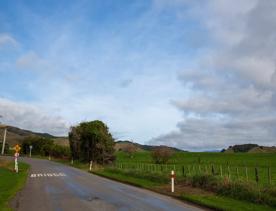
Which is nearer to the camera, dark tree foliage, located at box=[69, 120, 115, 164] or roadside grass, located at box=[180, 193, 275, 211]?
roadside grass, located at box=[180, 193, 275, 211]

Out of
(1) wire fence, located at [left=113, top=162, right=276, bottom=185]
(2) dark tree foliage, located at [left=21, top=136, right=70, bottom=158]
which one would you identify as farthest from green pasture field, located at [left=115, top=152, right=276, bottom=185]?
(2) dark tree foliage, located at [left=21, top=136, right=70, bottom=158]

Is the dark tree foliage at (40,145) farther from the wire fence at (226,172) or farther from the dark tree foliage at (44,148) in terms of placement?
the wire fence at (226,172)

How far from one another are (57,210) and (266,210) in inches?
306

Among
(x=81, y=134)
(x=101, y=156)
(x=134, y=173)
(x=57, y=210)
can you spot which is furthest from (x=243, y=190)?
(x=81, y=134)

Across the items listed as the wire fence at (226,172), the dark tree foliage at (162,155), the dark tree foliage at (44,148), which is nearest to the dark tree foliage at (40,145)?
the dark tree foliage at (44,148)

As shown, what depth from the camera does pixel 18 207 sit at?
58.1 ft

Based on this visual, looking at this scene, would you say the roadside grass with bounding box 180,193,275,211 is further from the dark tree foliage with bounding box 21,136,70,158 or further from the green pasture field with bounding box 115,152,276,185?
the dark tree foliage with bounding box 21,136,70,158

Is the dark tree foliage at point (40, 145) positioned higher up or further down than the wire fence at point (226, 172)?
higher up

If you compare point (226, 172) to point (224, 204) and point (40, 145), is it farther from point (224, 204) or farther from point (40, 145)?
point (40, 145)

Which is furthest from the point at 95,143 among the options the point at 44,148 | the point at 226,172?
the point at 44,148

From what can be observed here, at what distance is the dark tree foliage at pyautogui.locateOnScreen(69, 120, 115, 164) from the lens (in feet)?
233

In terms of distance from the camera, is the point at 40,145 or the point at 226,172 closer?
the point at 226,172

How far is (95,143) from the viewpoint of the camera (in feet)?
235

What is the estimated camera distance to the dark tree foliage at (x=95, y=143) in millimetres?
70875
